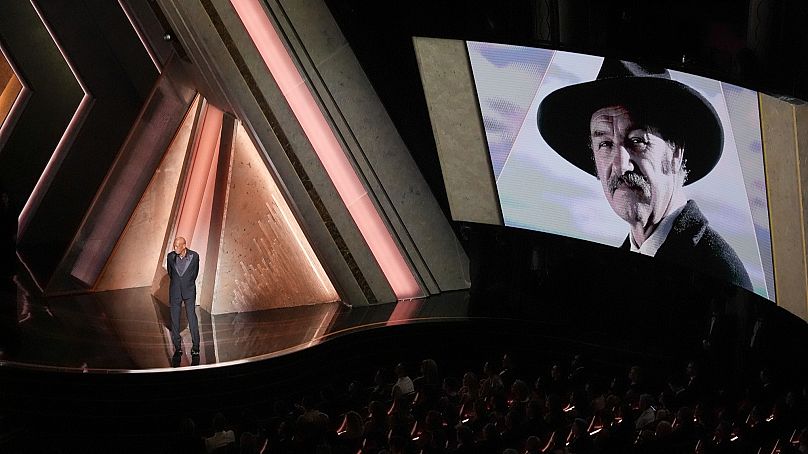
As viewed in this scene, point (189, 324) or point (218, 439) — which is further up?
point (189, 324)

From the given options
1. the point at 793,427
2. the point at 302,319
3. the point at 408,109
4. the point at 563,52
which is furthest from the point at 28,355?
the point at 793,427

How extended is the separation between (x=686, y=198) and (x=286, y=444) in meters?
3.89

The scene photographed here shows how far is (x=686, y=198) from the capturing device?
7430 mm

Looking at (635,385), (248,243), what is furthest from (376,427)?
(248,243)

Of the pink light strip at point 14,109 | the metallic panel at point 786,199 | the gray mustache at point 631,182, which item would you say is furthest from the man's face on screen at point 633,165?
the pink light strip at point 14,109

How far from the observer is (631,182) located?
787 centimetres

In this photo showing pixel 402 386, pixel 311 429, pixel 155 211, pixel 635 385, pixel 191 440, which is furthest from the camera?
pixel 155 211

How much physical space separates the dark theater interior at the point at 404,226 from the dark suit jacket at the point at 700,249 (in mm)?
23

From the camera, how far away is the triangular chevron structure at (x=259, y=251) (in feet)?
32.3

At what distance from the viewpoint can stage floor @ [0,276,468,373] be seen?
7535mm

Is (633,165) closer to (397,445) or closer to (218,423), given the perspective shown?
(397,445)

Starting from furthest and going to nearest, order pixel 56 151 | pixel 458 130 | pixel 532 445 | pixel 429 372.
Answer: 1. pixel 56 151
2. pixel 458 130
3. pixel 429 372
4. pixel 532 445

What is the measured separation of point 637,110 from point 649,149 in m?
0.32

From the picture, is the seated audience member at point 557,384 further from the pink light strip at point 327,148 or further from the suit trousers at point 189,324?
the pink light strip at point 327,148
